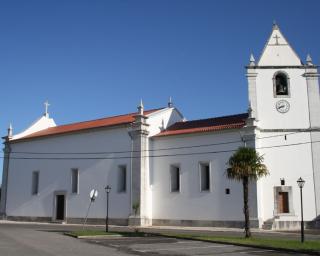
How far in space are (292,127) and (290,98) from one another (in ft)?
8.51

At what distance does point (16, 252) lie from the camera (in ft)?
54.2

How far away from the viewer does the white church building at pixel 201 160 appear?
34.3 metres

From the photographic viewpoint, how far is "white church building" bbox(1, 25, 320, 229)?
3428 cm

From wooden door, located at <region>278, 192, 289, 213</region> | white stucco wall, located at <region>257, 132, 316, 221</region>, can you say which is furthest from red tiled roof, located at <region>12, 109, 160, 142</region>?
wooden door, located at <region>278, 192, 289, 213</region>

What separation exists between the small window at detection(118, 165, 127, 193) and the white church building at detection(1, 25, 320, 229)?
0.09 metres

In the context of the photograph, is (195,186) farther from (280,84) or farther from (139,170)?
(280,84)

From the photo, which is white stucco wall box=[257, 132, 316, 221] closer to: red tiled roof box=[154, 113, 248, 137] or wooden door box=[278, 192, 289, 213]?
wooden door box=[278, 192, 289, 213]

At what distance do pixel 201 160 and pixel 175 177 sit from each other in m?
3.17

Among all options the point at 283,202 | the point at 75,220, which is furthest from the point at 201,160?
the point at 75,220

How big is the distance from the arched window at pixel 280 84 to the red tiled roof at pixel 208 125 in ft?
11.0

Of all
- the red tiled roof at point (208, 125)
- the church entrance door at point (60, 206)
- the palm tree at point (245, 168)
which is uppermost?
the red tiled roof at point (208, 125)

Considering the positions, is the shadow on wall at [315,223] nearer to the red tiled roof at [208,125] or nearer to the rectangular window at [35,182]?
the red tiled roof at [208,125]

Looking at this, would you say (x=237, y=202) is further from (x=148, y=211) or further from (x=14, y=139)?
(x=14, y=139)

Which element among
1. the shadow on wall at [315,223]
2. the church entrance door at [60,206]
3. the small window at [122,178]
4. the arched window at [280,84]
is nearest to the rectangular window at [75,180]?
the church entrance door at [60,206]
